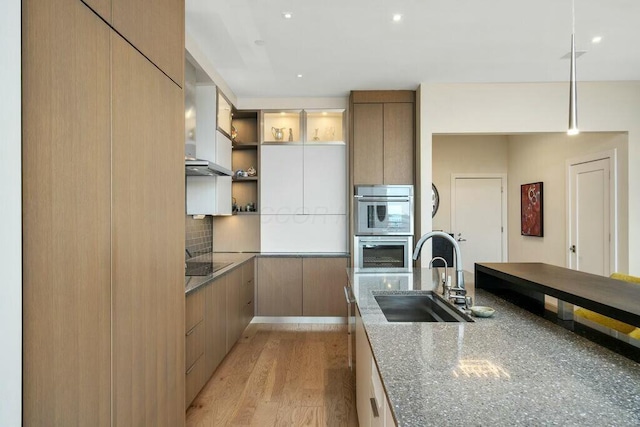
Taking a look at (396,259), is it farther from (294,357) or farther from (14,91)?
(14,91)

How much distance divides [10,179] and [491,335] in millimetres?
1467

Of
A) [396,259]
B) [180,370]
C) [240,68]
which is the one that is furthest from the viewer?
[396,259]

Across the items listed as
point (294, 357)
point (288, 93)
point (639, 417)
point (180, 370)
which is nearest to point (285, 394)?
point (294, 357)

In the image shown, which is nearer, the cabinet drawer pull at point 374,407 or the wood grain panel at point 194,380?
the cabinet drawer pull at point 374,407

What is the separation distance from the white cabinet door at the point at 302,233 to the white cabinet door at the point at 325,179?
128 millimetres

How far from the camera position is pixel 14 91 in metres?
0.80

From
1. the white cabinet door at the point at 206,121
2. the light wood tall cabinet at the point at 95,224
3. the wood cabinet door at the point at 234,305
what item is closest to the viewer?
the light wood tall cabinet at the point at 95,224

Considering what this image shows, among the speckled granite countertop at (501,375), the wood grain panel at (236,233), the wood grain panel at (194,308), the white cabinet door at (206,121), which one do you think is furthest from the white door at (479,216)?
the speckled granite countertop at (501,375)

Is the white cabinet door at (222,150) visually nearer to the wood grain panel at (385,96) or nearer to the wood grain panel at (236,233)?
the wood grain panel at (236,233)

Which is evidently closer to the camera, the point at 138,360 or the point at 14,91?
the point at 14,91

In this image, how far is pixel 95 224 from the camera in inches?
42.7

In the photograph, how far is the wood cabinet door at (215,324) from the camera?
2643 millimetres

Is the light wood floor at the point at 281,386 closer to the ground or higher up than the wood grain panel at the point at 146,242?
closer to the ground

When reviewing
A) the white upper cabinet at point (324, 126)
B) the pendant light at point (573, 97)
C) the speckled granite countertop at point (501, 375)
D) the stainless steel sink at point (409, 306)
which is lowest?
the stainless steel sink at point (409, 306)
